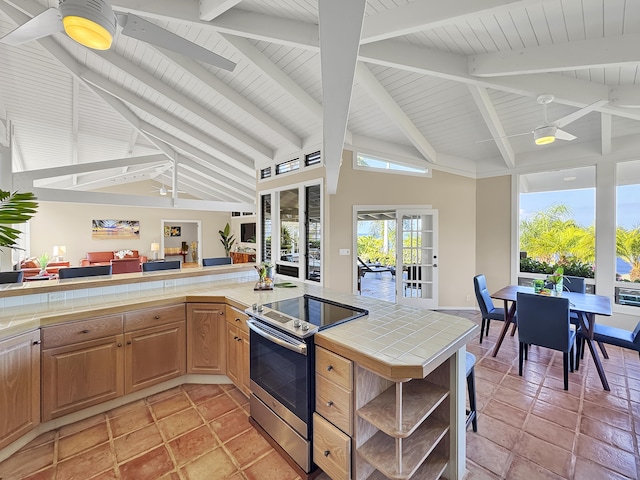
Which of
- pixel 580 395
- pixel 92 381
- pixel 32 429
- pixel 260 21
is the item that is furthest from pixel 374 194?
pixel 32 429

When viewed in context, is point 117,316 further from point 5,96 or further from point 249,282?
point 5,96

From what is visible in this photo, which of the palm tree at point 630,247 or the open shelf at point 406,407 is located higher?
the palm tree at point 630,247

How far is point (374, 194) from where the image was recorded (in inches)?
183

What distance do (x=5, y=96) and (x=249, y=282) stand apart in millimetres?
5037

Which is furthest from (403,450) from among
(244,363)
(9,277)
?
(9,277)

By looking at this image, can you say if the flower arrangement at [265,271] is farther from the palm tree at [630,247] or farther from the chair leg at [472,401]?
the palm tree at [630,247]

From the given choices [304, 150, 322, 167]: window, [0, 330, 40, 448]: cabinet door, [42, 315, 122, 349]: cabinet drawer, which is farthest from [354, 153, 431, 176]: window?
[0, 330, 40, 448]: cabinet door

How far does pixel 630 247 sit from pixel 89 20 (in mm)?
6134

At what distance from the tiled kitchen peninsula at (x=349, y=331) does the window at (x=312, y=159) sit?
251 cm

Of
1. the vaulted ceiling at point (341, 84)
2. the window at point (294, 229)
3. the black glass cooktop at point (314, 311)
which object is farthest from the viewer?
the window at point (294, 229)

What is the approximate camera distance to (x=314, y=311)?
1991mm

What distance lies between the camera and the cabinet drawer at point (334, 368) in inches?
54.8

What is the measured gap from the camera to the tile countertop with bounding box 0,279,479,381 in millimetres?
1284

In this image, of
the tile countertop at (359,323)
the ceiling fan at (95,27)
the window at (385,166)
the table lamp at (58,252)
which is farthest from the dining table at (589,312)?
the table lamp at (58,252)
